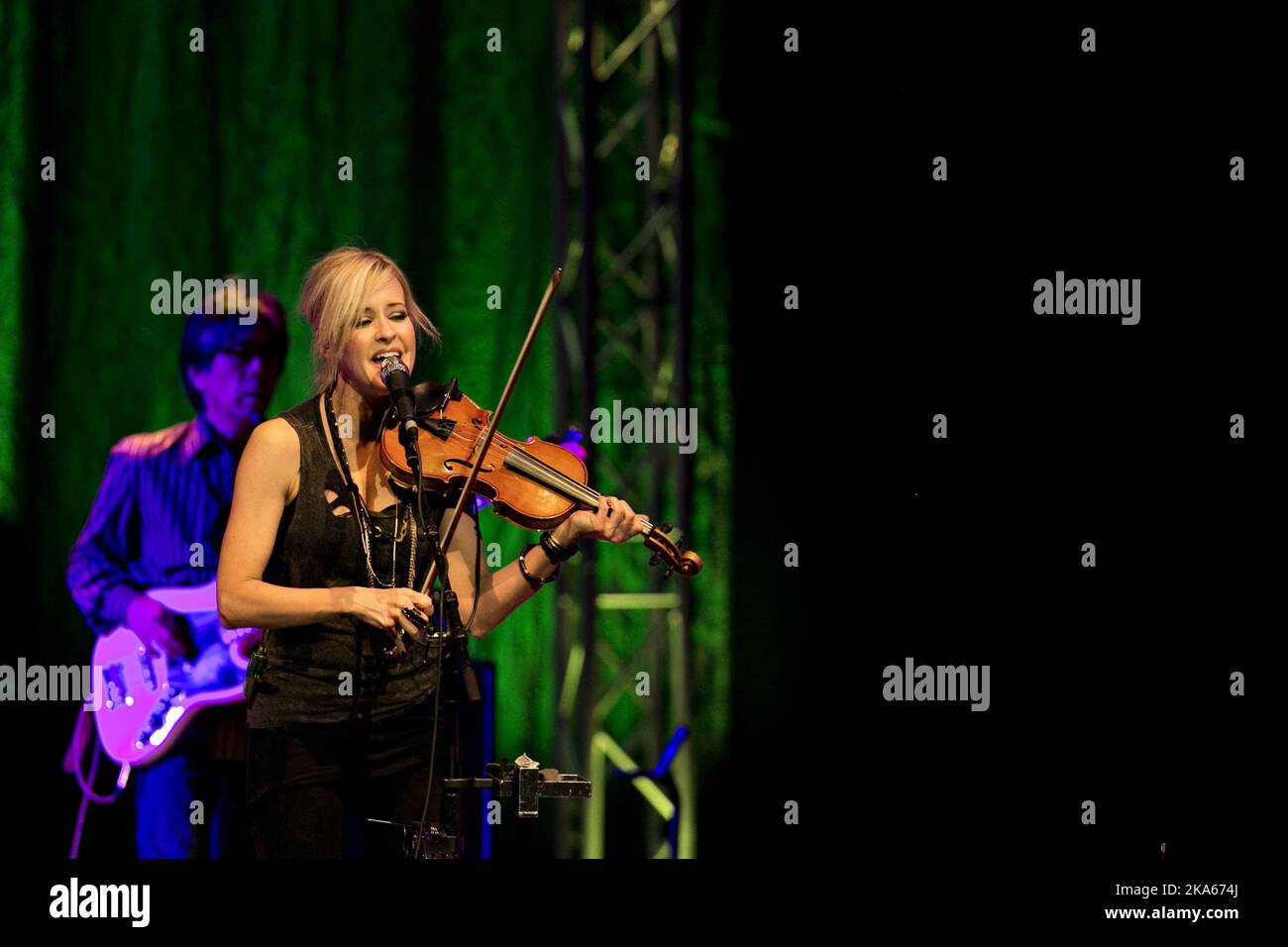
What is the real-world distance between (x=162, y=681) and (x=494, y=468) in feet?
5.92

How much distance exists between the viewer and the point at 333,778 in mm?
2477

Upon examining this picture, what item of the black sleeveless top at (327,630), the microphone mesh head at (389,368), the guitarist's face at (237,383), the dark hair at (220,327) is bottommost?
the black sleeveless top at (327,630)

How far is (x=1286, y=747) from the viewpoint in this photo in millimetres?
4535

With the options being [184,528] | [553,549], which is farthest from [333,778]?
[184,528]

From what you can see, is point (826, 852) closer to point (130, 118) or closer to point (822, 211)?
point (822, 211)

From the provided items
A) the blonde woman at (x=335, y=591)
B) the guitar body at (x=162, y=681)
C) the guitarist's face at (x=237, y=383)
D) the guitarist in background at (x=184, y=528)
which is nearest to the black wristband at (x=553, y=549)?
the blonde woman at (x=335, y=591)

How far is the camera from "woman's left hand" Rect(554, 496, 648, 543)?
109 inches

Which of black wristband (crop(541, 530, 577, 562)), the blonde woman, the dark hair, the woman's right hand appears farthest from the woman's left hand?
the dark hair

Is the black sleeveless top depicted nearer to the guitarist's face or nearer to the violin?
the violin

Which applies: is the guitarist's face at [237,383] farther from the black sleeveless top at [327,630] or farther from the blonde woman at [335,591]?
the black sleeveless top at [327,630]

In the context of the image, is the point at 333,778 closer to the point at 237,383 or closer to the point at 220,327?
the point at 237,383

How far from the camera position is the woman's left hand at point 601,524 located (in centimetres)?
277

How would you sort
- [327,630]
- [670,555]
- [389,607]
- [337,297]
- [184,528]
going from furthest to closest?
[184,528], [670,555], [337,297], [327,630], [389,607]

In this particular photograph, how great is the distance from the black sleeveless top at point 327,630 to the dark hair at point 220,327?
1.72 meters
